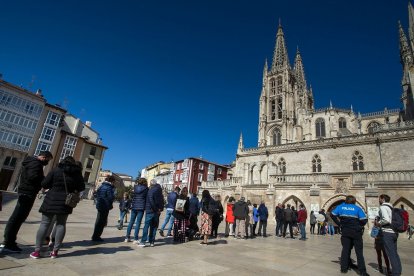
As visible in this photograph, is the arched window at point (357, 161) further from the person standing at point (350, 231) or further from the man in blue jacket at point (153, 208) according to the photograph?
the man in blue jacket at point (153, 208)

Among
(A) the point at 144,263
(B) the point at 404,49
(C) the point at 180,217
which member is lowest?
(A) the point at 144,263

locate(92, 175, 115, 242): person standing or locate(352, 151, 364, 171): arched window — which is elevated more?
locate(352, 151, 364, 171): arched window

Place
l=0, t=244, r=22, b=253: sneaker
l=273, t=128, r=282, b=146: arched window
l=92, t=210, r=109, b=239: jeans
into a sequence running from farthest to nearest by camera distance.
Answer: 1. l=273, t=128, r=282, b=146: arched window
2. l=92, t=210, r=109, b=239: jeans
3. l=0, t=244, r=22, b=253: sneaker

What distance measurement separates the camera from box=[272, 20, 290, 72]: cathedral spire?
63.3 meters

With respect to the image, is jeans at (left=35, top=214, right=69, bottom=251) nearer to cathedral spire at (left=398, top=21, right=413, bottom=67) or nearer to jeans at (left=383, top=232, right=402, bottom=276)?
jeans at (left=383, top=232, right=402, bottom=276)

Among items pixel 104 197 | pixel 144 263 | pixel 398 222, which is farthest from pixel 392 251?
pixel 104 197

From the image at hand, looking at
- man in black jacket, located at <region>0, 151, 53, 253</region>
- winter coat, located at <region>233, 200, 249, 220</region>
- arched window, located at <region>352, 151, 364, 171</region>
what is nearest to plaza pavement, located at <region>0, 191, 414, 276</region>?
man in black jacket, located at <region>0, 151, 53, 253</region>

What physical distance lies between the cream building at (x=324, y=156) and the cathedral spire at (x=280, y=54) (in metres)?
3.68

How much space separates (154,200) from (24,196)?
333 cm

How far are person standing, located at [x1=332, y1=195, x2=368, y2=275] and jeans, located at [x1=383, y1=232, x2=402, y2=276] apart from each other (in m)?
0.51

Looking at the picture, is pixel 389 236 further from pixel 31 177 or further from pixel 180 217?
pixel 31 177

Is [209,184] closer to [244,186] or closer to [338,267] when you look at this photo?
[244,186]

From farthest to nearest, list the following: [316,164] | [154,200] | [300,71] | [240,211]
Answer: [300,71] → [316,164] → [240,211] → [154,200]

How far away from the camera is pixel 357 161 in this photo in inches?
1026
